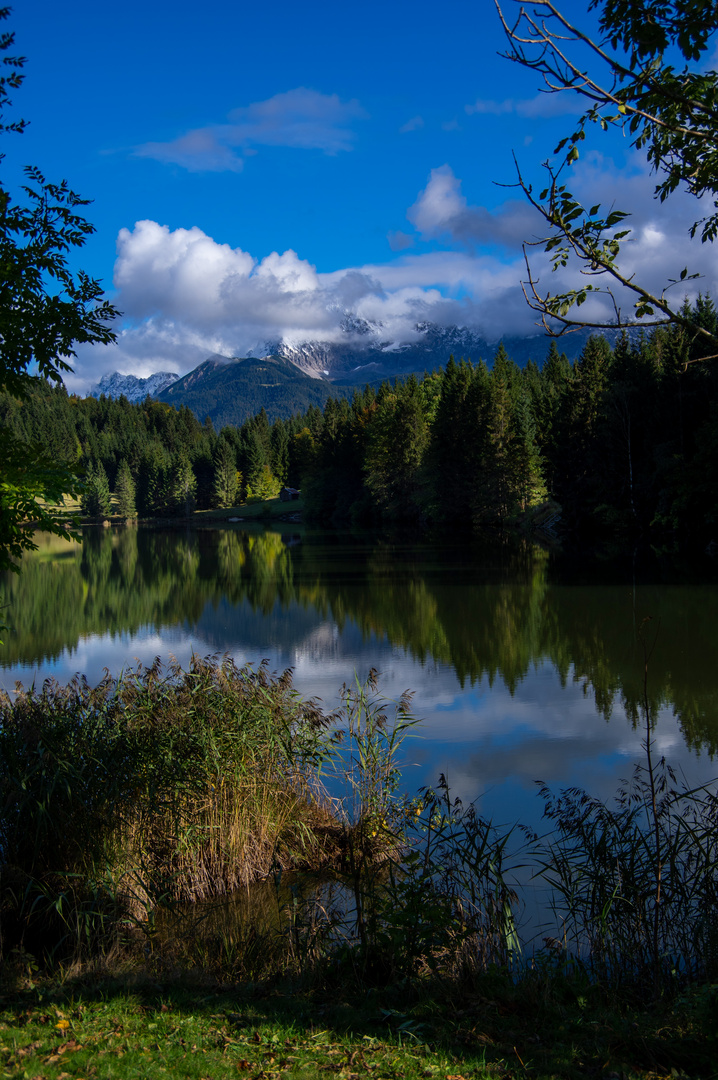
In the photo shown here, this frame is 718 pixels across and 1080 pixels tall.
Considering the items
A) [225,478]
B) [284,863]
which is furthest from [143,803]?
[225,478]

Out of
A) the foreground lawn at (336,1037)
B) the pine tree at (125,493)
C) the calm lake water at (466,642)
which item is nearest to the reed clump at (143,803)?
the foreground lawn at (336,1037)

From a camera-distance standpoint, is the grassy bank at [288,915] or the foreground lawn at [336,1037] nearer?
→ the foreground lawn at [336,1037]

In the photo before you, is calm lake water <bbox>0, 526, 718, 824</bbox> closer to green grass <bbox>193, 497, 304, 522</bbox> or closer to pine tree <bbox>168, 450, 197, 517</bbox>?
green grass <bbox>193, 497, 304, 522</bbox>

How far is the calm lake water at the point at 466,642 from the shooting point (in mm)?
11383

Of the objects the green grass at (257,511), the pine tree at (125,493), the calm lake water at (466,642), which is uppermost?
the pine tree at (125,493)

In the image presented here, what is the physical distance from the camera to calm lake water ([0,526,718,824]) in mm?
11383

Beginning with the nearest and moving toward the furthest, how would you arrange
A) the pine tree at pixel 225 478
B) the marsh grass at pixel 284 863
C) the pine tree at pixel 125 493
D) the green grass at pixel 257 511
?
1. the marsh grass at pixel 284 863
2. the green grass at pixel 257 511
3. the pine tree at pixel 225 478
4. the pine tree at pixel 125 493

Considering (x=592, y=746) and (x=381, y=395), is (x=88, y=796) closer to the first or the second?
(x=592, y=746)

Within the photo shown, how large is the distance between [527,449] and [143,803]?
2041 inches

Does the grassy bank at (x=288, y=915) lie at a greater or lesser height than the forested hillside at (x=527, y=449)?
lesser

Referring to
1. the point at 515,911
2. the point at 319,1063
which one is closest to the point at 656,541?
the point at 515,911

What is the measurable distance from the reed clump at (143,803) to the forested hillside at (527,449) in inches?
118

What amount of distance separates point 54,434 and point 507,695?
128 meters

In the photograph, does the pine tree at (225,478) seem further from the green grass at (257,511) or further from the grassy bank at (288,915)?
the grassy bank at (288,915)
